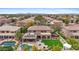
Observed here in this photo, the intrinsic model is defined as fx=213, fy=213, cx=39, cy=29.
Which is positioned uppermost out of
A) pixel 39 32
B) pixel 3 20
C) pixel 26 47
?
pixel 3 20

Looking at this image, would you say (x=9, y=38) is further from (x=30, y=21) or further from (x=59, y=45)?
(x=59, y=45)

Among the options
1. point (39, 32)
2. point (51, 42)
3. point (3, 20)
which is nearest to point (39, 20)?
point (39, 32)

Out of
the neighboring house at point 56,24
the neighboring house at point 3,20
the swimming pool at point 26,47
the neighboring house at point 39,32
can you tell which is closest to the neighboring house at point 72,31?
the neighboring house at point 56,24

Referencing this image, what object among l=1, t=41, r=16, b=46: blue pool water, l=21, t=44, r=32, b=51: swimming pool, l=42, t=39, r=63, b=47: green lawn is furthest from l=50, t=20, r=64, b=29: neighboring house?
l=1, t=41, r=16, b=46: blue pool water

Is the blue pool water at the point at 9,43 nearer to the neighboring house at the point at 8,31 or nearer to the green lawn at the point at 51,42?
the neighboring house at the point at 8,31

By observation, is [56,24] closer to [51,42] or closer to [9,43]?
[51,42]
